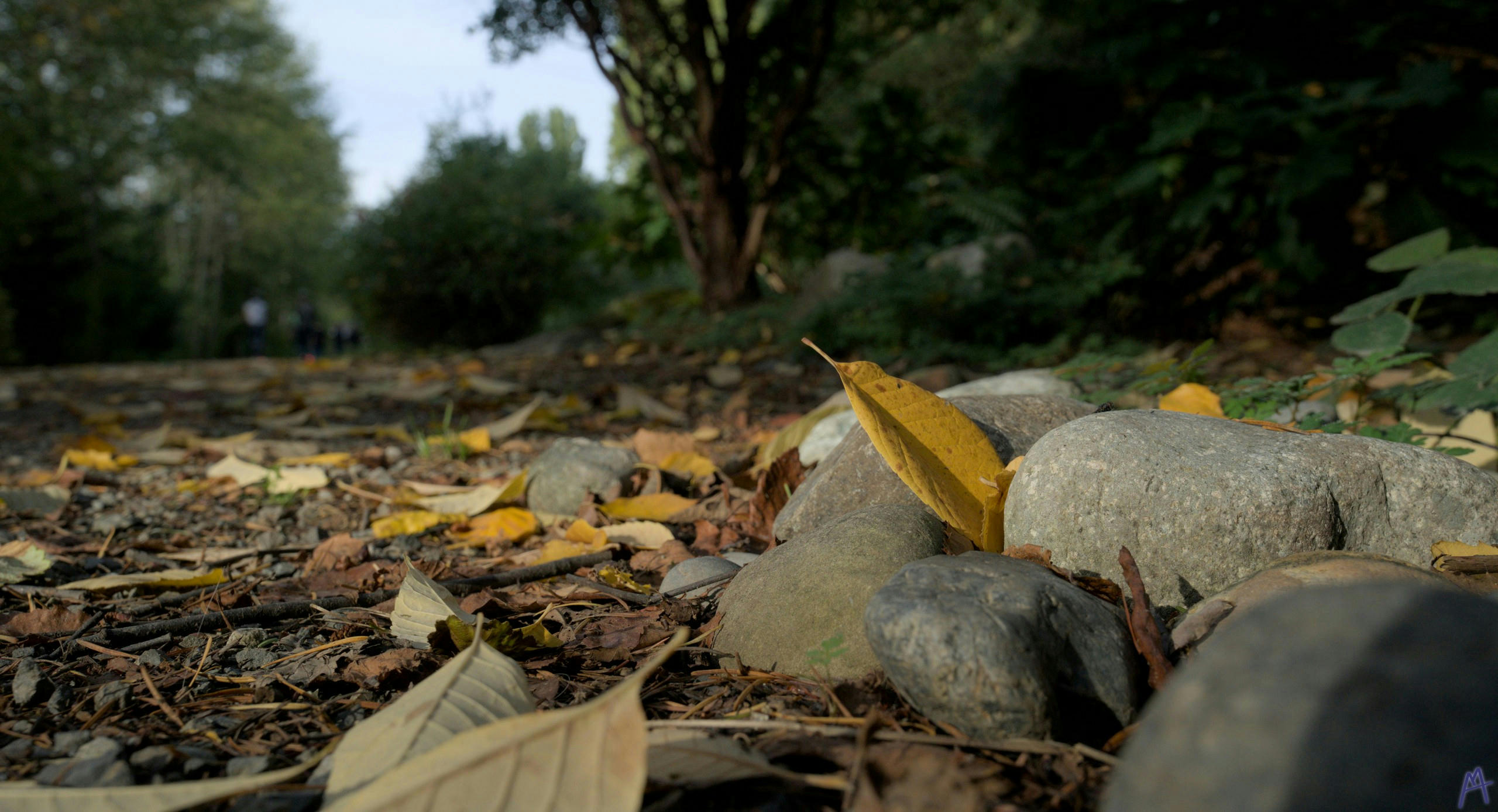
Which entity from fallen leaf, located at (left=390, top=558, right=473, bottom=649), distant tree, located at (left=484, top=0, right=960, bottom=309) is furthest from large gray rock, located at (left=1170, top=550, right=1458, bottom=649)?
distant tree, located at (left=484, top=0, right=960, bottom=309)

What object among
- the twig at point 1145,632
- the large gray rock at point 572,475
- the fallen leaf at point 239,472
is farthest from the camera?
the fallen leaf at point 239,472

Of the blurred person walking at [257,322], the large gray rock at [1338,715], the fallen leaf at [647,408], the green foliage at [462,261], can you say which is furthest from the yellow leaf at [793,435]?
the blurred person walking at [257,322]

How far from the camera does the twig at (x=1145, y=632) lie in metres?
1.08

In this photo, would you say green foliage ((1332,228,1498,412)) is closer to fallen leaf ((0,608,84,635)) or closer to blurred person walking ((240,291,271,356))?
fallen leaf ((0,608,84,635))

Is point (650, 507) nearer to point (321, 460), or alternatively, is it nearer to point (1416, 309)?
point (321, 460)

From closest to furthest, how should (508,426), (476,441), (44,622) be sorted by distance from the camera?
1. (44,622)
2. (476,441)
3. (508,426)

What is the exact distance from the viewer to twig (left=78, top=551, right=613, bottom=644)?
1.46m

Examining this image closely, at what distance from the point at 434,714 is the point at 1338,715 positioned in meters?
0.87

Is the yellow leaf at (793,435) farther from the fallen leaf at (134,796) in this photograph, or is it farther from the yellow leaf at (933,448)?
the fallen leaf at (134,796)

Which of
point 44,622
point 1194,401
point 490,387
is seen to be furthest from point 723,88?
point 44,622

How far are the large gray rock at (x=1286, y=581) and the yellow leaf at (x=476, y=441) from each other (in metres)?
2.51

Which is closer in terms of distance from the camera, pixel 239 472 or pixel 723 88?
pixel 239 472

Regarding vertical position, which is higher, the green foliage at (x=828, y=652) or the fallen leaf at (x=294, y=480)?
the fallen leaf at (x=294, y=480)

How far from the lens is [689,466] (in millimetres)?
2551
